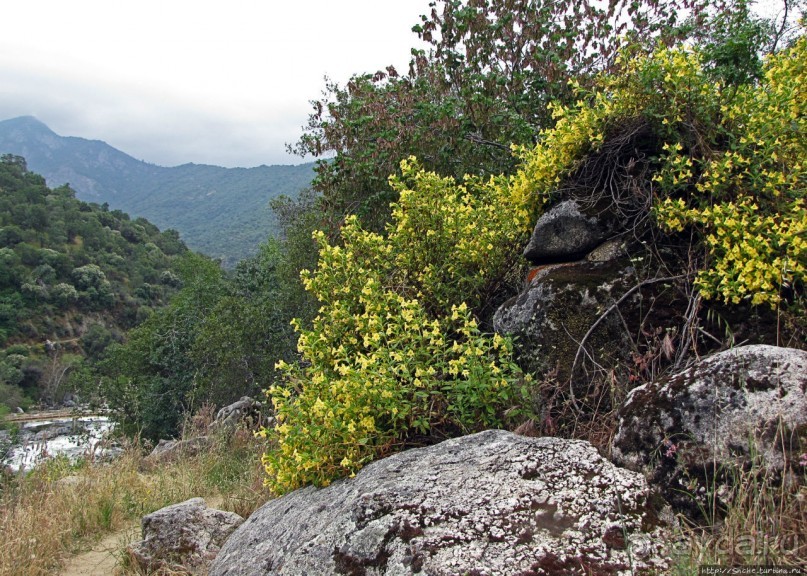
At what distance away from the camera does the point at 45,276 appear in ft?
195

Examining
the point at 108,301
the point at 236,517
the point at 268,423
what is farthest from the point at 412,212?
the point at 108,301

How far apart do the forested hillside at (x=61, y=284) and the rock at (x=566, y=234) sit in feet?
165

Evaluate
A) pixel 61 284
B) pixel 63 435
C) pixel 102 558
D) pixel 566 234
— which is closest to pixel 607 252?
pixel 566 234

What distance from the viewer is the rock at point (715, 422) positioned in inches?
89.8

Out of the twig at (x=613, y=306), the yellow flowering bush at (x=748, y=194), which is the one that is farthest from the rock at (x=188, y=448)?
the yellow flowering bush at (x=748, y=194)

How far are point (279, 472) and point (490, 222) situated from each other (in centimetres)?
251

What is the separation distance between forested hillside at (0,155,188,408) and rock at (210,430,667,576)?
51.3 metres

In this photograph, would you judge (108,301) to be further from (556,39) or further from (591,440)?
(591,440)

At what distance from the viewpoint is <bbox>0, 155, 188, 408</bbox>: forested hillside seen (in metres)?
52.4

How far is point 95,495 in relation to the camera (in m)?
5.86

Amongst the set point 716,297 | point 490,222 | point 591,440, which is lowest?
point 591,440

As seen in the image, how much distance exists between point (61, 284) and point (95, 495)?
205 ft

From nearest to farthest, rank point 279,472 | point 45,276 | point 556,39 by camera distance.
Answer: point 279,472
point 556,39
point 45,276

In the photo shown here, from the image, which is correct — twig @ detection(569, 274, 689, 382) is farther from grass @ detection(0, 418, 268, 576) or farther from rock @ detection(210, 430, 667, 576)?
grass @ detection(0, 418, 268, 576)
